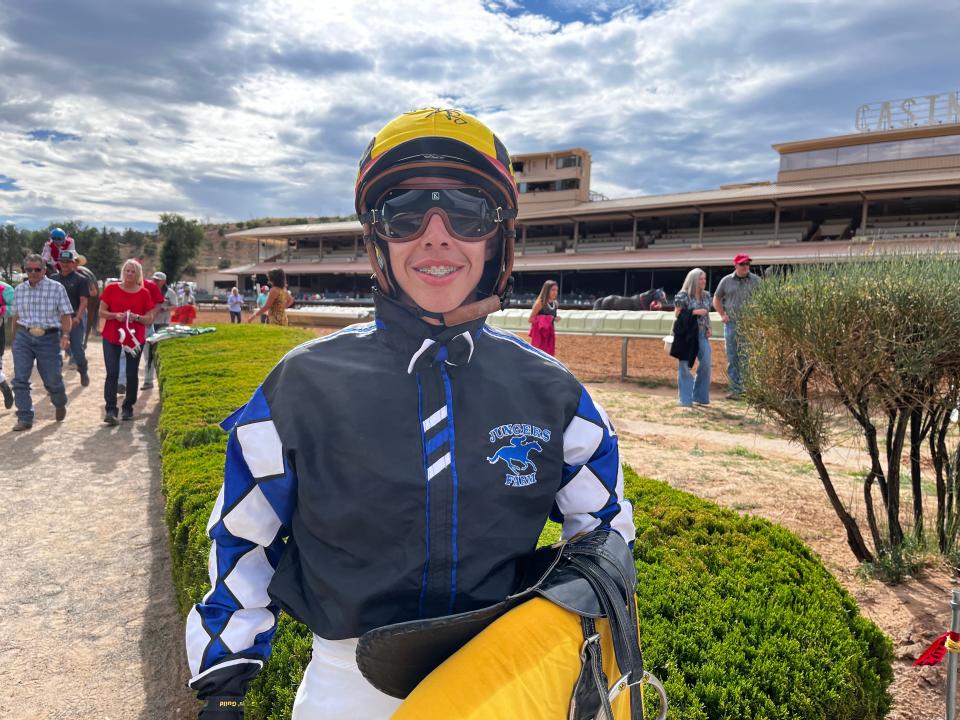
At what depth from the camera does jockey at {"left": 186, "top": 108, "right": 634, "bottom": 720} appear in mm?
1181

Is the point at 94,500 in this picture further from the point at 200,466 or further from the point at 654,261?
the point at 654,261

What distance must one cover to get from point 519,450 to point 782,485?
4.90 metres

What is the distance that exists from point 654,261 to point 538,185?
1777 cm

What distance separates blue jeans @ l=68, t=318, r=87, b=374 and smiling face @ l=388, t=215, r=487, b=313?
9.58 m

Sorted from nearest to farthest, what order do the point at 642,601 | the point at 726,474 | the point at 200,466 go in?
1. the point at 642,601
2. the point at 200,466
3. the point at 726,474

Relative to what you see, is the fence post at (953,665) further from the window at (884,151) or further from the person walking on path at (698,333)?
the window at (884,151)

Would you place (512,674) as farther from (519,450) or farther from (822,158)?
(822,158)

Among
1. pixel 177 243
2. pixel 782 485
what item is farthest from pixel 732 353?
pixel 177 243

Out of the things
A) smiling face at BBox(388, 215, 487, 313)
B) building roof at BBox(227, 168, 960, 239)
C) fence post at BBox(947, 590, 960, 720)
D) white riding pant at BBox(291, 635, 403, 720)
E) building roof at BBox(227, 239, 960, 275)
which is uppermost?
building roof at BBox(227, 168, 960, 239)

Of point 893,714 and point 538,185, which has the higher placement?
point 538,185

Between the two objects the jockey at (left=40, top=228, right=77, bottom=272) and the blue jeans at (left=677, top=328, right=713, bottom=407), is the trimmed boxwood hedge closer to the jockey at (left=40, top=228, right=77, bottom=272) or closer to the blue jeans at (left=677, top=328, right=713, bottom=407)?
the blue jeans at (left=677, top=328, right=713, bottom=407)

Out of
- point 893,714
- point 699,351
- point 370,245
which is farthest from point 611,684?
point 699,351

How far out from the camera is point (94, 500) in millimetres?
5125

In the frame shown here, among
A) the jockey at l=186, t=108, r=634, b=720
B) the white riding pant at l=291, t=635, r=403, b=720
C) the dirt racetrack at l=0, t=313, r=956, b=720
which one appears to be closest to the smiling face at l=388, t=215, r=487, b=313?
the jockey at l=186, t=108, r=634, b=720
